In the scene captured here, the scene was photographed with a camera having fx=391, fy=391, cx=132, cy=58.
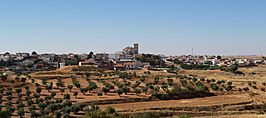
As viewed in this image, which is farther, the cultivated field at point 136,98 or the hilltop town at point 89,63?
the hilltop town at point 89,63

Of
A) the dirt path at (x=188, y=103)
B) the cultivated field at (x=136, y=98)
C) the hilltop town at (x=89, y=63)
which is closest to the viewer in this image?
the cultivated field at (x=136, y=98)

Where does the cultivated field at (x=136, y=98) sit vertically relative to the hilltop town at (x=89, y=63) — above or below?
below

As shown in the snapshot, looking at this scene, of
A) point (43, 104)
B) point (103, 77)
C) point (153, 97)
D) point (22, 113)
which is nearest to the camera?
point (22, 113)

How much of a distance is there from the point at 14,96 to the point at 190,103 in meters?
23.0

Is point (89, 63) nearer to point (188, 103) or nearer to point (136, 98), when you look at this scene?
point (136, 98)

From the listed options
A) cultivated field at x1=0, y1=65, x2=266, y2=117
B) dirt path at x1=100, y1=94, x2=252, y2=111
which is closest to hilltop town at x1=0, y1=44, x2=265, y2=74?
cultivated field at x1=0, y1=65, x2=266, y2=117

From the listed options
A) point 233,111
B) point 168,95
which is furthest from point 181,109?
point 168,95

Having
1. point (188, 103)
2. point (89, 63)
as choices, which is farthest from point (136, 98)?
point (89, 63)

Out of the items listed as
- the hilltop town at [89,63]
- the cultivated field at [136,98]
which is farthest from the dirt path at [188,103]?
the hilltop town at [89,63]

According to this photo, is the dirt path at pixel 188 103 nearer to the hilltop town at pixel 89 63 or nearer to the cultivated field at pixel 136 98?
the cultivated field at pixel 136 98

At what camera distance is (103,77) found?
235ft

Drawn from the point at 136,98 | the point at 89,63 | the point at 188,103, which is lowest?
the point at 188,103

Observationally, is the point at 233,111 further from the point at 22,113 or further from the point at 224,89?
the point at 22,113

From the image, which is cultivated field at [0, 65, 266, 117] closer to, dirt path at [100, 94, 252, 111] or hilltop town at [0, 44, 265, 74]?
dirt path at [100, 94, 252, 111]
